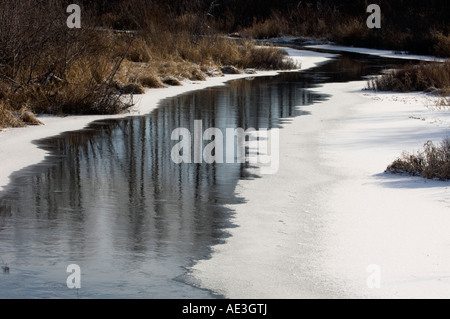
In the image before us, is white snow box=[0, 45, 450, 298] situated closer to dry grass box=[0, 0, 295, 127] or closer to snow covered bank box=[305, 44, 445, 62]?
dry grass box=[0, 0, 295, 127]

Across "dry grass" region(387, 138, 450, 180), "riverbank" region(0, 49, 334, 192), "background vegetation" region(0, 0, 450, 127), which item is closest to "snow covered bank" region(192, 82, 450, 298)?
"dry grass" region(387, 138, 450, 180)

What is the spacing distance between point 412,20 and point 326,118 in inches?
1122

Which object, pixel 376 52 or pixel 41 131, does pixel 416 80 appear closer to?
pixel 41 131

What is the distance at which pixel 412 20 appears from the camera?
134ft

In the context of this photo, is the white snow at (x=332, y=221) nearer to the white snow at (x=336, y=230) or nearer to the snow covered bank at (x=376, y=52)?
the white snow at (x=336, y=230)

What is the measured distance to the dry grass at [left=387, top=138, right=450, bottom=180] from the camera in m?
8.56

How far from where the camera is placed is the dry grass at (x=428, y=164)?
8.56 meters

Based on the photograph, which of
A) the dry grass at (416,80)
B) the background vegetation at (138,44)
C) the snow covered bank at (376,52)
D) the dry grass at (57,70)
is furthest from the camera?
the snow covered bank at (376,52)

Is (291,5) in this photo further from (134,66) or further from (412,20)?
(134,66)

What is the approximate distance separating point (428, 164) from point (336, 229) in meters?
2.37

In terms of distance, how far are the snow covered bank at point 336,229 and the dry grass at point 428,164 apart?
15 centimetres
